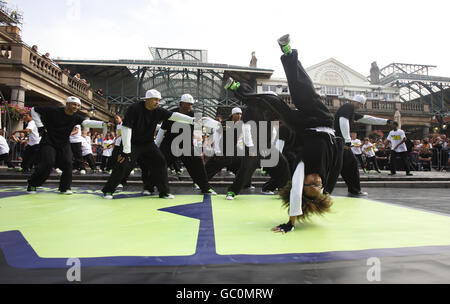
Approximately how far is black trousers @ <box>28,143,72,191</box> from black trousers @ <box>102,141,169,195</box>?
41.2 inches

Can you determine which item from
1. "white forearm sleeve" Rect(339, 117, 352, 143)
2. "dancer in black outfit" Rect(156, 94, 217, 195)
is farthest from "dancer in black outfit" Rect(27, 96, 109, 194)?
"white forearm sleeve" Rect(339, 117, 352, 143)

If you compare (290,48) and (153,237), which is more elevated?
(290,48)

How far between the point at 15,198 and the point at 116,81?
19037 mm

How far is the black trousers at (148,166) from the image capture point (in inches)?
193

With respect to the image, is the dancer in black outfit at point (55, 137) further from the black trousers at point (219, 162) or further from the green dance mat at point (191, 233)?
the black trousers at point (219, 162)

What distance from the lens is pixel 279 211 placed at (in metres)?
4.01

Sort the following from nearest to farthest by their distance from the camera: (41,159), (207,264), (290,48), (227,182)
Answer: (207,264) < (290,48) < (41,159) < (227,182)

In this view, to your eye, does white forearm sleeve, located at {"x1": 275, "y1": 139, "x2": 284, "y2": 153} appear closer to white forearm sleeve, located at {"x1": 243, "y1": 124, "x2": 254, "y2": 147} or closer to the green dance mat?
white forearm sleeve, located at {"x1": 243, "y1": 124, "x2": 254, "y2": 147}

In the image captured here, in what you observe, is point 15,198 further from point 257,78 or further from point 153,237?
point 257,78

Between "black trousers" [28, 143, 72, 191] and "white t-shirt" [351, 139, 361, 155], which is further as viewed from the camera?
"white t-shirt" [351, 139, 361, 155]

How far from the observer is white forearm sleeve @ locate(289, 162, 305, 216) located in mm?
2676

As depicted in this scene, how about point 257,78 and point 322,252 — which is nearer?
point 322,252
